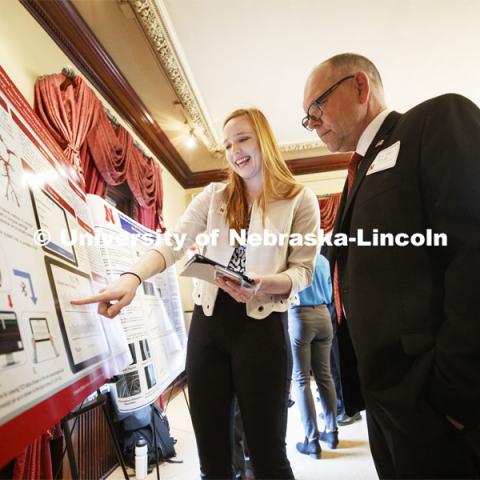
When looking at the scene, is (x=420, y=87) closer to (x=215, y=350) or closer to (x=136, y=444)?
(x=215, y=350)

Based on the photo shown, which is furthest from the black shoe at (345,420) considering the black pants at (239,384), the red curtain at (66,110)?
the red curtain at (66,110)

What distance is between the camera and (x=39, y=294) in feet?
2.19

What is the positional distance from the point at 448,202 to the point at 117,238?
1.48 meters

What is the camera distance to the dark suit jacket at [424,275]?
1.72 feet

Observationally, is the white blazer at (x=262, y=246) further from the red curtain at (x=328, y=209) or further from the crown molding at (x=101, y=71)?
the red curtain at (x=328, y=209)

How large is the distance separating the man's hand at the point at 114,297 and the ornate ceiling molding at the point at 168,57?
7.17 feet

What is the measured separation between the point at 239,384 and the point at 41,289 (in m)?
0.53

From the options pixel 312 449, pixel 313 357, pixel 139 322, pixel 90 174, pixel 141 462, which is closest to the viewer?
pixel 139 322

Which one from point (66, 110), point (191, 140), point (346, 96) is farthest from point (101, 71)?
point (346, 96)

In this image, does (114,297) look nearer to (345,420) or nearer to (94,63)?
(345,420)

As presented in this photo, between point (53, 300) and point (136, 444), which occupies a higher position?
point (53, 300)

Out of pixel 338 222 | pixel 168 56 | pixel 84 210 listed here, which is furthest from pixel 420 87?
pixel 84 210

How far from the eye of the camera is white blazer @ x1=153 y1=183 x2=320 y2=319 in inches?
35.7

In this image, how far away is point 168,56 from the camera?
266 centimetres
